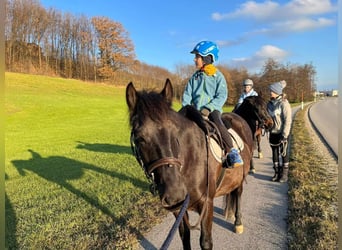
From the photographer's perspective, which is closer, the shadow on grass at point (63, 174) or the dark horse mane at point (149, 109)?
the dark horse mane at point (149, 109)

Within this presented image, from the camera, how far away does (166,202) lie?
2.32 meters

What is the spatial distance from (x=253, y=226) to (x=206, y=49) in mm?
2832

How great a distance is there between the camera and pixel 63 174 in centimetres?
866

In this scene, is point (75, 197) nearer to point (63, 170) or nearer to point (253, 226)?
point (63, 170)

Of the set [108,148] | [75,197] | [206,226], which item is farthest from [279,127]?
[108,148]

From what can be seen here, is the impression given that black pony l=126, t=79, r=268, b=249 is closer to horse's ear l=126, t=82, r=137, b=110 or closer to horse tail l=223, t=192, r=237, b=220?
horse's ear l=126, t=82, r=137, b=110

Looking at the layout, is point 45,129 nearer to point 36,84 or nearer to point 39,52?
point 36,84

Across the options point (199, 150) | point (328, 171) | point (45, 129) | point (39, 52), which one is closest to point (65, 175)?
point (199, 150)

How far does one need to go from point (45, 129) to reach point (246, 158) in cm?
2144

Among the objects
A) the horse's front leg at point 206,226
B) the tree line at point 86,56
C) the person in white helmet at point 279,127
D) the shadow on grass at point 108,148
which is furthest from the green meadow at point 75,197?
the tree line at point 86,56

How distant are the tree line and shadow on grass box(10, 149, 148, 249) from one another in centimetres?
3647

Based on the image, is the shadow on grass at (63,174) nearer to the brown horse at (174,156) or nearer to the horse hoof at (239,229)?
the horse hoof at (239,229)

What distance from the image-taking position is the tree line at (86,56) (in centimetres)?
4880

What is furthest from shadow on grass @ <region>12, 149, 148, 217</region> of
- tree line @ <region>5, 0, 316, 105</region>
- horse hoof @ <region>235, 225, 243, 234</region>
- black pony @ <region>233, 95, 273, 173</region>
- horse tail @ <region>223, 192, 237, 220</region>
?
tree line @ <region>5, 0, 316, 105</region>
